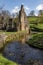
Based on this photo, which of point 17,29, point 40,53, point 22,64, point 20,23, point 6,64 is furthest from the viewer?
point 20,23

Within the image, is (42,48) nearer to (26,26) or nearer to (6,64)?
(6,64)

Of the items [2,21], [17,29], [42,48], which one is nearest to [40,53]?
[42,48]

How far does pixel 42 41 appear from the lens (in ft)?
173

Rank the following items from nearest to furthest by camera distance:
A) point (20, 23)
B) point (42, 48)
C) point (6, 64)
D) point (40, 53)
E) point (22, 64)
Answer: point (6, 64) → point (22, 64) → point (40, 53) → point (42, 48) → point (20, 23)

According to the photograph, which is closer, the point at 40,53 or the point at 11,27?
the point at 40,53

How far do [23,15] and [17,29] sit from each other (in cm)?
1401

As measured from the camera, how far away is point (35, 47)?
49.4 meters

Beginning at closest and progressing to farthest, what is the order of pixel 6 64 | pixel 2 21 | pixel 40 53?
pixel 6 64, pixel 40 53, pixel 2 21

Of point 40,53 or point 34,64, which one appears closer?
point 34,64

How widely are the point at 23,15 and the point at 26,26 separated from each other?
6.91 m

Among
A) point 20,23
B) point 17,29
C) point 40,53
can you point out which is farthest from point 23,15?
point 40,53

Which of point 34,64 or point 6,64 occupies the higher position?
point 6,64

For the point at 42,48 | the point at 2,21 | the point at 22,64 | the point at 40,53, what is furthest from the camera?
the point at 2,21

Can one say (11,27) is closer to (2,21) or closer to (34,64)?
(2,21)
